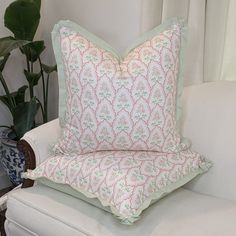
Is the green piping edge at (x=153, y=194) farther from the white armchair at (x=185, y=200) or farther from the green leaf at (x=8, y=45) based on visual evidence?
the green leaf at (x=8, y=45)

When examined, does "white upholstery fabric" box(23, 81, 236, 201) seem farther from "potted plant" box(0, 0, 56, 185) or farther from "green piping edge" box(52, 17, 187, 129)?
"potted plant" box(0, 0, 56, 185)

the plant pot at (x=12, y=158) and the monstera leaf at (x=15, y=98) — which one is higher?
the monstera leaf at (x=15, y=98)

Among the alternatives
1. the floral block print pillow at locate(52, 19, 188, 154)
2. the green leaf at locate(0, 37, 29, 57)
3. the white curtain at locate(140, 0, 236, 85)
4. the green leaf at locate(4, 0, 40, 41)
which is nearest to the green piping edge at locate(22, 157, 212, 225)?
the floral block print pillow at locate(52, 19, 188, 154)

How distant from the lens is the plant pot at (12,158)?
2.09m

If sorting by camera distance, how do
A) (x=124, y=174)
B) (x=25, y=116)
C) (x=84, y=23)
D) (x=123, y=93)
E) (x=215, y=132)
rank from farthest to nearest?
1. (x=84, y=23)
2. (x=25, y=116)
3. (x=215, y=132)
4. (x=123, y=93)
5. (x=124, y=174)

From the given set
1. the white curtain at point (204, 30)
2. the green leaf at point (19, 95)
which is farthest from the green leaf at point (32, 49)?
the white curtain at point (204, 30)

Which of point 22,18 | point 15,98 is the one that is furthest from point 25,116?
point 22,18

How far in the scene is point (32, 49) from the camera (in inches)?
85.0

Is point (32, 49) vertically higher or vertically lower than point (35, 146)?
higher

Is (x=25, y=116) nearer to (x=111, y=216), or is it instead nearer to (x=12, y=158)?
(x=12, y=158)

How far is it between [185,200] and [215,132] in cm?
29

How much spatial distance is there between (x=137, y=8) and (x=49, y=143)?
865 mm

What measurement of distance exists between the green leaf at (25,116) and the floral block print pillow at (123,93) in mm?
Result: 556

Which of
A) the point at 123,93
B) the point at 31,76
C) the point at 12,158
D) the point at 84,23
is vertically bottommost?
the point at 12,158
